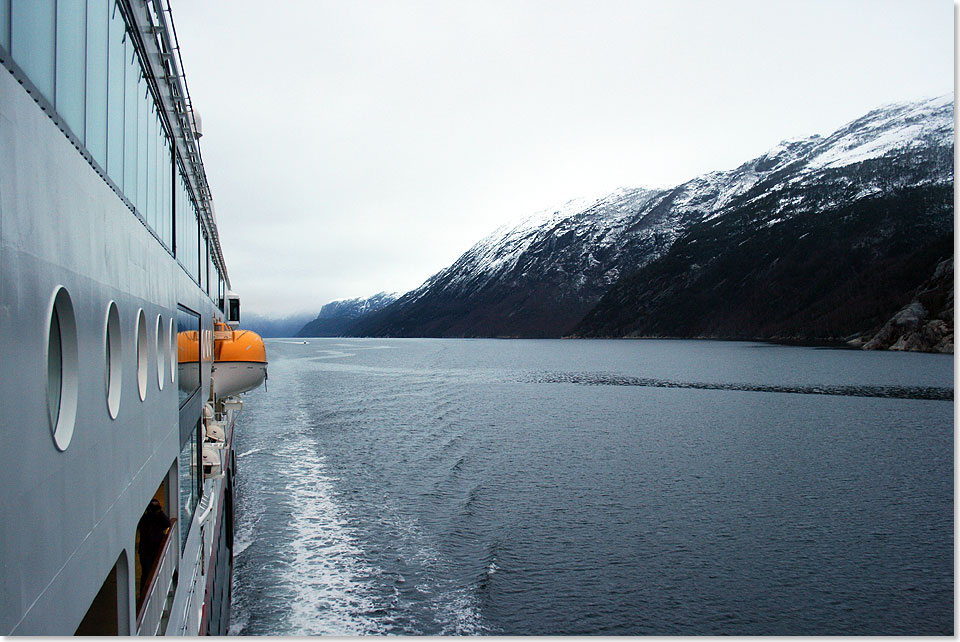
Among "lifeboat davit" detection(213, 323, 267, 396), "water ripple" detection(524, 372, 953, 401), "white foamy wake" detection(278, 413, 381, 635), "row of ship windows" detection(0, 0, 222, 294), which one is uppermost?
"row of ship windows" detection(0, 0, 222, 294)

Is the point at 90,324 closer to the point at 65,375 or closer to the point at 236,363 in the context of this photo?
the point at 65,375

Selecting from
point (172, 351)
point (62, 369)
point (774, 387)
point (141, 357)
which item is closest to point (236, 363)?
point (172, 351)

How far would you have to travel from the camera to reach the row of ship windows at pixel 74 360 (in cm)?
385

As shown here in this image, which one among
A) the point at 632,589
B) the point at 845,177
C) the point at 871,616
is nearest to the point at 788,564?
the point at 871,616

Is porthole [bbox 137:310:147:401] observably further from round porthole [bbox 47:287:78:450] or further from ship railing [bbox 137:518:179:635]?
round porthole [bbox 47:287:78:450]

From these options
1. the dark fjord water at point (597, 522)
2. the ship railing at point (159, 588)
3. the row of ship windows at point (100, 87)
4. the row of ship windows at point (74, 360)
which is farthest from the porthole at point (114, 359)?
the dark fjord water at point (597, 522)

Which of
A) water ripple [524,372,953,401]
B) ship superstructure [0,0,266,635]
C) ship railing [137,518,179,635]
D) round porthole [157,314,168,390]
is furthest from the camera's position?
water ripple [524,372,953,401]

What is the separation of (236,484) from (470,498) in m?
9.39

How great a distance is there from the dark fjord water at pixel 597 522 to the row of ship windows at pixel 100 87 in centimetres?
1032

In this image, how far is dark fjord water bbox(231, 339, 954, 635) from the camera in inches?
570

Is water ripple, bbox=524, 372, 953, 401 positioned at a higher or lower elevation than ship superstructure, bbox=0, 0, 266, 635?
lower

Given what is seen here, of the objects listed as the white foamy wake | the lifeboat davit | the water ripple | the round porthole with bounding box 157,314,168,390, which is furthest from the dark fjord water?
the round porthole with bounding box 157,314,168,390

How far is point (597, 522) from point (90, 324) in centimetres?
1785

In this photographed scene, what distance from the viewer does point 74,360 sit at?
402cm
